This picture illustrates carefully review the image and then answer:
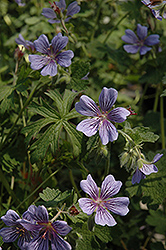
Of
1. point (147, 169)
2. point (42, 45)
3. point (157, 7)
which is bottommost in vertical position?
point (147, 169)

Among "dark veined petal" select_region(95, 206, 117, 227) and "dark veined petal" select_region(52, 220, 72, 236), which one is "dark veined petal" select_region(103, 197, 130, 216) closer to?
"dark veined petal" select_region(95, 206, 117, 227)

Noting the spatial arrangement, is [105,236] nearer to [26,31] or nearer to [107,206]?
[107,206]

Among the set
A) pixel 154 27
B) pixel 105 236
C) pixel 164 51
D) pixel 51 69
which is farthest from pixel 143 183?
pixel 154 27

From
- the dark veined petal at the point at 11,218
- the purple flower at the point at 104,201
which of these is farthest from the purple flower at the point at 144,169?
the dark veined petal at the point at 11,218

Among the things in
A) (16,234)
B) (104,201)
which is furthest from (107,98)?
(16,234)

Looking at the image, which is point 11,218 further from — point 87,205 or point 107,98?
point 107,98

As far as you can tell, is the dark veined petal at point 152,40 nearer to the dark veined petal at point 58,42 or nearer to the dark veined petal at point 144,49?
the dark veined petal at point 144,49
